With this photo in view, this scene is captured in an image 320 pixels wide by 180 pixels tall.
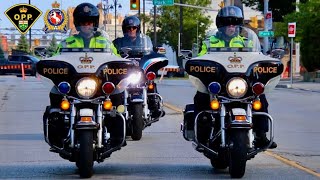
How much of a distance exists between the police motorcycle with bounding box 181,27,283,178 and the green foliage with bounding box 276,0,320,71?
3982 centimetres

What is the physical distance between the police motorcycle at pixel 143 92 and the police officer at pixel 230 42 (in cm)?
326

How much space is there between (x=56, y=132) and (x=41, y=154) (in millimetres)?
2573

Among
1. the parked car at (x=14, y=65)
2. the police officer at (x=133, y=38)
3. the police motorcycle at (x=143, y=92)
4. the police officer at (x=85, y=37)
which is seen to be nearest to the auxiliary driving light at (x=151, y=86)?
the police motorcycle at (x=143, y=92)

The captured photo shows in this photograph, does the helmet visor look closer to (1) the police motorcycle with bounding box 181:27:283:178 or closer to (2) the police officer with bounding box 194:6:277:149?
(2) the police officer with bounding box 194:6:277:149

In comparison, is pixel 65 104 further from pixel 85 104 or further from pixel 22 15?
pixel 22 15

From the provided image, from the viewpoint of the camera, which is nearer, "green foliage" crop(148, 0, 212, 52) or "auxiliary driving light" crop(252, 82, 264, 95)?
"auxiliary driving light" crop(252, 82, 264, 95)

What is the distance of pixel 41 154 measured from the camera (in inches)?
484

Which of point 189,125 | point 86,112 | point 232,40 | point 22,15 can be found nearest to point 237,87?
point 232,40

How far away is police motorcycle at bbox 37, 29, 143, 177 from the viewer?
9.34m

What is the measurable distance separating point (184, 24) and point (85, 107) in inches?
2906

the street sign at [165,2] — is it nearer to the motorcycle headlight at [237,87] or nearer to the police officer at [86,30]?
the police officer at [86,30]

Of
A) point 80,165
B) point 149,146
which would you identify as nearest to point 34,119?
point 149,146

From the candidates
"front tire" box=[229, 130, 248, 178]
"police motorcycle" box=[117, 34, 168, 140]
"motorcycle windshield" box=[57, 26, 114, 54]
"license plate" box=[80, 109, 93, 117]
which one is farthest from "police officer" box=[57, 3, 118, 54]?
"police motorcycle" box=[117, 34, 168, 140]

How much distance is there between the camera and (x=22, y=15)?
2961 centimetres
